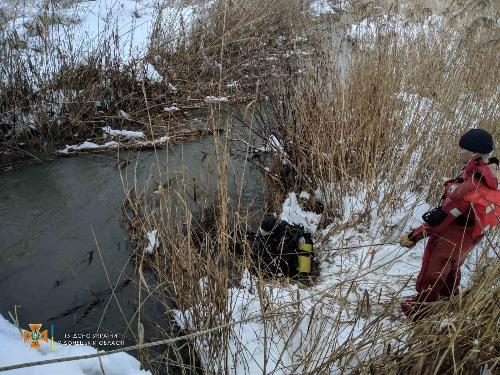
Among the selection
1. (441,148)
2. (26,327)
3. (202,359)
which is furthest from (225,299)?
(441,148)

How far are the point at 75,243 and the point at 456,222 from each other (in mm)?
2687

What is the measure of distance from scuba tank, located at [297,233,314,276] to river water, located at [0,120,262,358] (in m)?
0.68

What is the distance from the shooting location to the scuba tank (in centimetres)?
259

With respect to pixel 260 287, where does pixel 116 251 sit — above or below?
below

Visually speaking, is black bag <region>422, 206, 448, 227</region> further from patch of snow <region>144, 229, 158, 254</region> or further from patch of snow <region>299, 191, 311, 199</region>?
patch of snow <region>144, 229, 158, 254</region>

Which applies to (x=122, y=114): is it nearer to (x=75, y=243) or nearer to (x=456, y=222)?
(x=75, y=243)

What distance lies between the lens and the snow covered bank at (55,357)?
1.67m

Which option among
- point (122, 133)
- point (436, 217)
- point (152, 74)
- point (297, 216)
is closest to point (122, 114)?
point (122, 133)

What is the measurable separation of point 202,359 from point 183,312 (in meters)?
0.27

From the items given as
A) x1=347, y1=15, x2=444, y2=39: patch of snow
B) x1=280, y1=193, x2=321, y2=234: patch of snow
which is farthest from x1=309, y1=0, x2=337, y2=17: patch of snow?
x1=280, y1=193, x2=321, y2=234: patch of snow

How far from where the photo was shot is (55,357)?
182 cm

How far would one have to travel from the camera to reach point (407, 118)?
11.0 ft

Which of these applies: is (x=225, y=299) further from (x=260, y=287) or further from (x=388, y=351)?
(x=388, y=351)

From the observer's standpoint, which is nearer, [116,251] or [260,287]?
[260,287]
